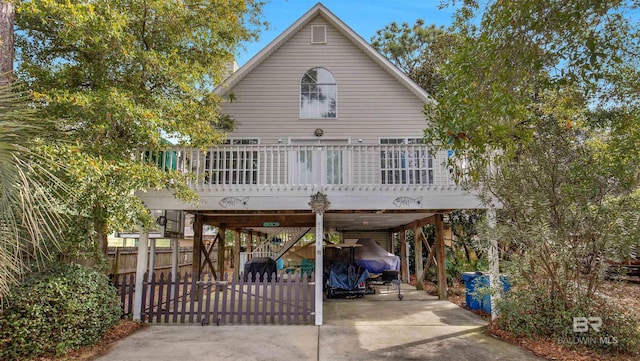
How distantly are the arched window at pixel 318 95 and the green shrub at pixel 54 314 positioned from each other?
724cm

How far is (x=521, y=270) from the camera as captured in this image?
20.4 ft

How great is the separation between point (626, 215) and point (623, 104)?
74.6 inches

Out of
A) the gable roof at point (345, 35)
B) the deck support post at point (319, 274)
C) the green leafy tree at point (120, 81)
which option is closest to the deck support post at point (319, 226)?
the deck support post at point (319, 274)

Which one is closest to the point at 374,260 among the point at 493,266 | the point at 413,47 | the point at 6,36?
the point at 493,266

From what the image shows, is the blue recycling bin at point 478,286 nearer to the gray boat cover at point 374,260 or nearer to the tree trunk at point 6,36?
the gray boat cover at point 374,260

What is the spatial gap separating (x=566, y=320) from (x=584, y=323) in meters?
0.24

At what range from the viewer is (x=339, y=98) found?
1145 centimetres

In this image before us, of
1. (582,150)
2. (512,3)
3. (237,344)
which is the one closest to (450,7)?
(512,3)

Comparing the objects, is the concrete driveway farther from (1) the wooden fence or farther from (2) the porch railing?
(1) the wooden fence

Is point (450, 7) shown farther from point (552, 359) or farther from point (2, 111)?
point (2, 111)

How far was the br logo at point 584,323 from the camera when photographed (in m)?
5.68

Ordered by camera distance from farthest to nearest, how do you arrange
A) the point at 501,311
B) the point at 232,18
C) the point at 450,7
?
the point at 232,18, the point at 501,311, the point at 450,7

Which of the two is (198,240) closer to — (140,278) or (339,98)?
(140,278)

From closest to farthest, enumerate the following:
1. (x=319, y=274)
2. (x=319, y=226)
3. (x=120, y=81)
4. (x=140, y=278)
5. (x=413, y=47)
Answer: (x=120, y=81) → (x=319, y=274) → (x=140, y=278) → (x=319, y=226) → (x=413, y=47)
